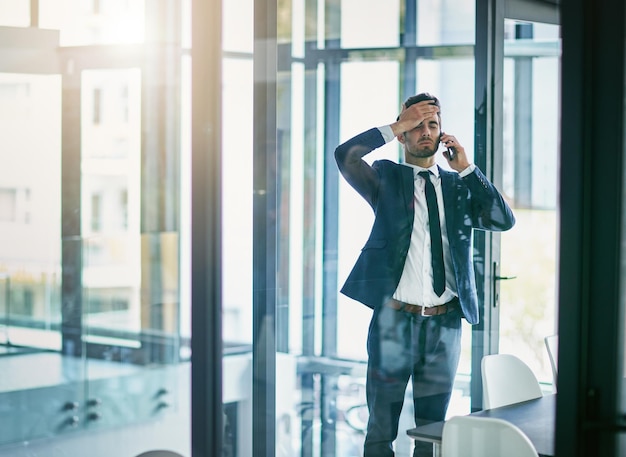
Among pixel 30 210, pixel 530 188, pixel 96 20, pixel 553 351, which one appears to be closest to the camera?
pixel 553 351

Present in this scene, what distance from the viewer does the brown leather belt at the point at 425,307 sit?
9.69 ft

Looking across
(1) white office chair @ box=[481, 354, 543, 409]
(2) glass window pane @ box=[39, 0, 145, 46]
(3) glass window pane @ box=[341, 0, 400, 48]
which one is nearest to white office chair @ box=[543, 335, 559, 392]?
(1) white office chair @ box=[481, 354, 543, 409]

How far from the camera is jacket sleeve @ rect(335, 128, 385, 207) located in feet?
10.2

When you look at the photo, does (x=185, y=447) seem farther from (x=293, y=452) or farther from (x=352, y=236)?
(x=352, y=236)

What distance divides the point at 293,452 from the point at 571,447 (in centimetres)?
138

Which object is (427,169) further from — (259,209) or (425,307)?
(259,209)

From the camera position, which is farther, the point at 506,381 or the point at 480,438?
the point at 506,381

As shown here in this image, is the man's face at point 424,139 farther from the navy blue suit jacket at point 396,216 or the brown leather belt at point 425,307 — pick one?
the brown leather belt at point 425,307

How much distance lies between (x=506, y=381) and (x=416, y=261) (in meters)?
0.54

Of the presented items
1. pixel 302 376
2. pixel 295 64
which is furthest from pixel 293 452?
pixel 295 64

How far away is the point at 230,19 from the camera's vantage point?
3.40 metres

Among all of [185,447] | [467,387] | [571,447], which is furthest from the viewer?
[185,447]

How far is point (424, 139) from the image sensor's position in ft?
9.85

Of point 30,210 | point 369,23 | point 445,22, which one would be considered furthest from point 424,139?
point 30,210
